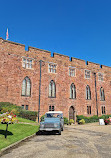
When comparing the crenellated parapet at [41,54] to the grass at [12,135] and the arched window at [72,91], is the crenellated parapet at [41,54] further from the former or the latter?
A: the grass at [12,135]

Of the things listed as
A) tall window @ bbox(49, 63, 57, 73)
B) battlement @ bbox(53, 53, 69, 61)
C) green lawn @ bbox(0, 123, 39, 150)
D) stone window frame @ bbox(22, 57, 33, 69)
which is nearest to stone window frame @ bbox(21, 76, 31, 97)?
stone window frame @ bbox(22, 57, 33, 69)

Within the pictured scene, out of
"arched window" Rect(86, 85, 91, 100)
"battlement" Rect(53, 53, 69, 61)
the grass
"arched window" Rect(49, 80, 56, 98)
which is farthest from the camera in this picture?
"arched window" Rect(86, 85, 91, 100)

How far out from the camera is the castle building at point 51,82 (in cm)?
1966

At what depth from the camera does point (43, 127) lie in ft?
32.8

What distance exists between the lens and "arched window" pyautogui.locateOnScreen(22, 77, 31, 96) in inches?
800

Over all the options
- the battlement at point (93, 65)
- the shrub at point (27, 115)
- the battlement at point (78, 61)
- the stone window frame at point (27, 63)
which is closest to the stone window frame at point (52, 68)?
the stone window frame at point (27, 63)

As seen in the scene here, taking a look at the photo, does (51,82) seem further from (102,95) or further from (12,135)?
(12,135)

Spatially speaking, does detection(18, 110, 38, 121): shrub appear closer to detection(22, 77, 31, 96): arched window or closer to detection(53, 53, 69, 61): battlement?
detection(22, 77, 31, 96): arched window

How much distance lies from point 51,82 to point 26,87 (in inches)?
176

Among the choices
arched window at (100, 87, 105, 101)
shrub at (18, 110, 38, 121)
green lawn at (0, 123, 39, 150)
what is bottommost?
green lawn at (0, 123, 39, 150)

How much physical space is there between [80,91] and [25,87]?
10.7 metres

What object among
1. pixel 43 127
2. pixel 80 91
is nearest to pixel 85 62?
pixel 80 91

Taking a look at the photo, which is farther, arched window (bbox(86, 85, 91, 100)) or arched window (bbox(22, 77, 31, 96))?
arched window (bbox(86, 85, 91, 100))

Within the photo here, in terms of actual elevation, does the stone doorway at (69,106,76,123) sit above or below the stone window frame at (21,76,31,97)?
below
